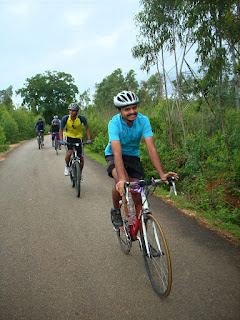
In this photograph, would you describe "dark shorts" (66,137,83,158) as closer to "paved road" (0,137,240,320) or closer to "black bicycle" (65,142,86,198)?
"black bicycle" (65,142,86,198)

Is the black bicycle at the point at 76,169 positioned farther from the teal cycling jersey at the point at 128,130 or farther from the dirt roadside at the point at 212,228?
the teal cycling jersey at the point at 128,130

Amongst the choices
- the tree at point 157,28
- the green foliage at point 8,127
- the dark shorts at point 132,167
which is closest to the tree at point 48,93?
the green foliage at point 8,127

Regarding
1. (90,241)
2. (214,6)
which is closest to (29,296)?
(90,241)

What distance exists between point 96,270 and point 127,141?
5.66 ft

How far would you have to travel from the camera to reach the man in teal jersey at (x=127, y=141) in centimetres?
322

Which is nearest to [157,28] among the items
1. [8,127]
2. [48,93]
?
[8,127]

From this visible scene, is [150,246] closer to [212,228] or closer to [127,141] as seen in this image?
[127,141]

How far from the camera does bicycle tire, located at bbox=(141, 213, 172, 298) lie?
8.69 ft

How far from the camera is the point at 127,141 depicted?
3553 millimetres

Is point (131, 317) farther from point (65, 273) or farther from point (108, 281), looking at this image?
point (65, 273)

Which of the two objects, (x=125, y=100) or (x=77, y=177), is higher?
(x=125, y=100)

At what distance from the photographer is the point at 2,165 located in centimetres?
1180

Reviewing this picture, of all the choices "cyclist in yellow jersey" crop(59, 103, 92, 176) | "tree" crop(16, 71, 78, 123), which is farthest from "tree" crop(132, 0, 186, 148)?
"tree" crop(16, 71, 78, 123)

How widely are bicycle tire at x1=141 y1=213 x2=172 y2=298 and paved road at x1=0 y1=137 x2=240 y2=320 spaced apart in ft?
0.53
